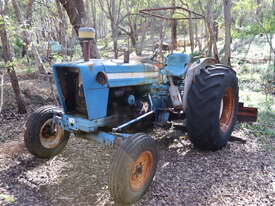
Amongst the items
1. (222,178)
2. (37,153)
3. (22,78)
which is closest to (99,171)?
(37,153)

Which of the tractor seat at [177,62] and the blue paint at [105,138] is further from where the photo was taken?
the tractor seat at [177,62]

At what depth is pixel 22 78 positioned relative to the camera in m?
9.57

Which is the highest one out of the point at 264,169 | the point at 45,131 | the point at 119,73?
the point at 119,73

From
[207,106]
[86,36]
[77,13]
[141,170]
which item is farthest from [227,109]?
[77,13]

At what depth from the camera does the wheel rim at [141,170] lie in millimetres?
2725

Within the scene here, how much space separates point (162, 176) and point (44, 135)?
160 cm

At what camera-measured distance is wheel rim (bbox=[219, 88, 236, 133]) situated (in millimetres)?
4098

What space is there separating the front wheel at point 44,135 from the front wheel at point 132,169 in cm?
139

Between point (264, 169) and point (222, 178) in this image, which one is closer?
point (222, 178)

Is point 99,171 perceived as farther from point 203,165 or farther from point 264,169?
point 264,169

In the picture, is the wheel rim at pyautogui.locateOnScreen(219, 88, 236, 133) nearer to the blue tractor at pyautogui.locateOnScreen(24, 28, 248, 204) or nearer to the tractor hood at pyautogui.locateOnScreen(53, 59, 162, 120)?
the blue tractor at pyautogui.locateOnScreen(24, 28, 248, 204)

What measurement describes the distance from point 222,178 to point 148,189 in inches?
34.6

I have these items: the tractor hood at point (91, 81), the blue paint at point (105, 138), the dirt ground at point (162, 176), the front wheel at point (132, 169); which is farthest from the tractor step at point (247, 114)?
the blue paint at point (105, 138)

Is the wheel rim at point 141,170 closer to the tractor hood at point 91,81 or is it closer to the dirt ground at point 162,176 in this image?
the dirt ground at point 162,176
